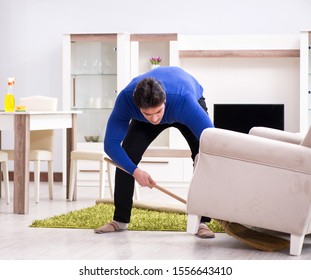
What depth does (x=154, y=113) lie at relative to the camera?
3654mm

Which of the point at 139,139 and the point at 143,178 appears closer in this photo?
the point at 143,178

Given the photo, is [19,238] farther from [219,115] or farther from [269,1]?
[269,1]

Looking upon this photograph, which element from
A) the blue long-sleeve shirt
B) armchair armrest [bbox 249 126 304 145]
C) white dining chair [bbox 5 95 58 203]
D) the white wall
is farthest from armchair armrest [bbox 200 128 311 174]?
the white wall


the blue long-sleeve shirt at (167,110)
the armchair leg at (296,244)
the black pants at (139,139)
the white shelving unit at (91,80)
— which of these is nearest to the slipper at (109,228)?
the black pants at (139,139)

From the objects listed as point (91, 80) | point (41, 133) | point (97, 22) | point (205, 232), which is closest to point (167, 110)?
point (205, 232)

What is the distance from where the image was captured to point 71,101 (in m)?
7.88

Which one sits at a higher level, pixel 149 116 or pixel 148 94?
pixel 148 94

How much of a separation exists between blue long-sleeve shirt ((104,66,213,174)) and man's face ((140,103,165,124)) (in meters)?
0.12

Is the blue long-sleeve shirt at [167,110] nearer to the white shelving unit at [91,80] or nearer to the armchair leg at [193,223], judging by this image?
the armchair leg at [193,223]

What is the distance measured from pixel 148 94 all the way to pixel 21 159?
213 centimetres

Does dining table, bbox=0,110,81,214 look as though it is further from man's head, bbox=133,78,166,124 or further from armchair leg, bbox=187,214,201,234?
man's head, bbox=133,78,166,124

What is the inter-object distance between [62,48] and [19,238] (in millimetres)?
4210

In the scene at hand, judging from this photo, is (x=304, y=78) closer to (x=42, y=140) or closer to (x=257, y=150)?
(x=42, y=140)

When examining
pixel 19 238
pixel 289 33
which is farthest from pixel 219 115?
pixel 19 238
